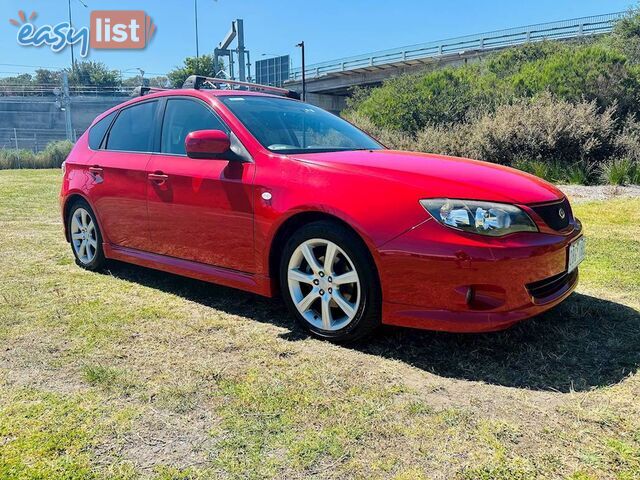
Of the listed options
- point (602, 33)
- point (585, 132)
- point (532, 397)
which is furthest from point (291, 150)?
point (602, 33)

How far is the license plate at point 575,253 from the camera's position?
10.1ft

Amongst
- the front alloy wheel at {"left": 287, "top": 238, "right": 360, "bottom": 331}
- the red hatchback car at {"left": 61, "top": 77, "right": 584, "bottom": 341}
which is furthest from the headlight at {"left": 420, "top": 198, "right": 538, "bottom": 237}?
the front alloy wheel at {"left": 287, "top": 238, "right": 360, "bottom": 331}

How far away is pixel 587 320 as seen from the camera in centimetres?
349

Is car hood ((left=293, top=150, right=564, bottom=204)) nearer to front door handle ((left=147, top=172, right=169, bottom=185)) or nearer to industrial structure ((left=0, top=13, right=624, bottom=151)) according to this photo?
front door handle ((left=147, top=172, right=169, bottom=185))

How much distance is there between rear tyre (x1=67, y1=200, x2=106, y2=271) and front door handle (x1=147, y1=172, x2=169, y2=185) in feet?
3.46

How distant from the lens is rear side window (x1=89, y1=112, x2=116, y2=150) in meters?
4.93

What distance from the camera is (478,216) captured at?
8.99 feet

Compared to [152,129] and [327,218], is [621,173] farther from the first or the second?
[152,129]

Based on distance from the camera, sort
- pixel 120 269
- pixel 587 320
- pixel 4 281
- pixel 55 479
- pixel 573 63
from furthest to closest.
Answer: pixel 573 63, pixel 120 269, pixel 4 281, pixel 587 320, pixel 55 479

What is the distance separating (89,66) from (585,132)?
8440cm

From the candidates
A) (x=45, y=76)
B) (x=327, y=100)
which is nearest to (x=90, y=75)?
(x=45, y=76)

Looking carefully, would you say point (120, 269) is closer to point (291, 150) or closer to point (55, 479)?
point (291, 150)

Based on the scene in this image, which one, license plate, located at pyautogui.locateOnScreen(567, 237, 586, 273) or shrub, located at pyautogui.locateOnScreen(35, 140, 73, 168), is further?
shrub, located at pyautogui.locateOnScreen(35, 140, 73, 168)

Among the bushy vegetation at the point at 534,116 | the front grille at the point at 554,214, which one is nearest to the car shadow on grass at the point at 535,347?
the front grille at the point at 554,214
